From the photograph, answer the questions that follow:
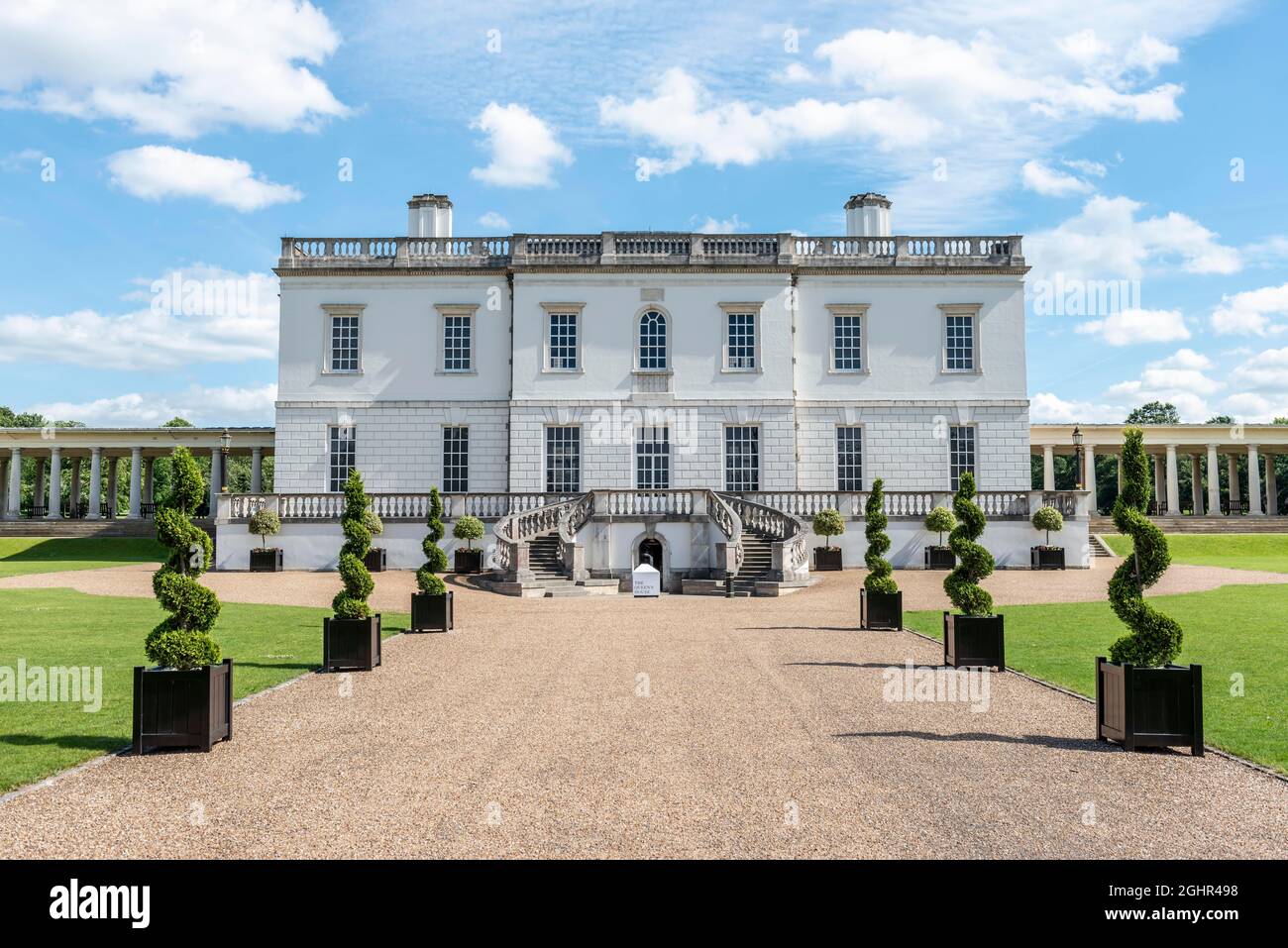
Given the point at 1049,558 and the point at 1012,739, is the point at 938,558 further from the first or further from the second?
the point at 1012,739

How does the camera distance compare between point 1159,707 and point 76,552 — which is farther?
point 76,552

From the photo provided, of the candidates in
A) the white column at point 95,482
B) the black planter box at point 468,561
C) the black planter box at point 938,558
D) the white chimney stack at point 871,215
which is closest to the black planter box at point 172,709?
the black planter box at point 468,561

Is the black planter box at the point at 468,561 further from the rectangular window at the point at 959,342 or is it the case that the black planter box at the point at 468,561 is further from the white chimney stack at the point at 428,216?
the rectangular window at the point at 959,342

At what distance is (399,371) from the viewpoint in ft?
117

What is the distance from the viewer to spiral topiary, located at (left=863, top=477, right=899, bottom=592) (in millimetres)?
17703

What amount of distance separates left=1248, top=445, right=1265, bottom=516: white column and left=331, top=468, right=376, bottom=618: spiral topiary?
52.0 metres

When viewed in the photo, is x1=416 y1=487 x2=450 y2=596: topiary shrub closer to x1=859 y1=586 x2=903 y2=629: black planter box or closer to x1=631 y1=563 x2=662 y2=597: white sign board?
x1=631 y1=563 x2=662 y2=597: white sign board

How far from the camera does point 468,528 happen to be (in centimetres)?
2992

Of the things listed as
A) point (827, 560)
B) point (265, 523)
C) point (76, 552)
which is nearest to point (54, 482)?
point (76, 552)

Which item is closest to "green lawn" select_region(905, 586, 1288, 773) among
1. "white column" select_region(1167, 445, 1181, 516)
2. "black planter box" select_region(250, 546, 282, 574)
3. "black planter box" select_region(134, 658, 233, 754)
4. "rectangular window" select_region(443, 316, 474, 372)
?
"black planter box" select_region(134, 658, 233, 754)

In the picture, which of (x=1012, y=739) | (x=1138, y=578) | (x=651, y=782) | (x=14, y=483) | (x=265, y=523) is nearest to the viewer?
(x=651, y=782)

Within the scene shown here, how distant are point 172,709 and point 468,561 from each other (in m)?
21.7

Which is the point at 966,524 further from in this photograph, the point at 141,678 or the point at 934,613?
the point at 141,678

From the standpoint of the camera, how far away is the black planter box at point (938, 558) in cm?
3042
